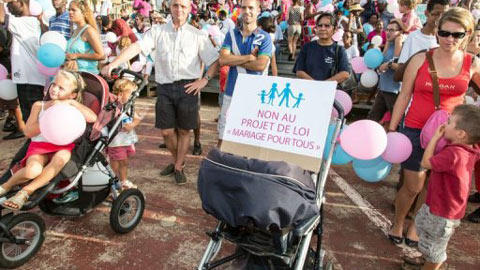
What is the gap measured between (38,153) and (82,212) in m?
0.62

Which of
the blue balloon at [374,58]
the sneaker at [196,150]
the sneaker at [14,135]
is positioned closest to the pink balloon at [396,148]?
the blue balloon at [374,58]

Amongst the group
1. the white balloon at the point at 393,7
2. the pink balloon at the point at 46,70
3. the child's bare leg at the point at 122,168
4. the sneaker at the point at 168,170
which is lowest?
the sneaker at the point at 168,170

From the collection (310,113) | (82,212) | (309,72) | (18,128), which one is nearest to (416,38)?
(309,72)

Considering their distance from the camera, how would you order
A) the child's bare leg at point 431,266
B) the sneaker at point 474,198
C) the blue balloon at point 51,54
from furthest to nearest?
the sneaker at point 474,198 → the blue balloon at point 51,54 → the child's bare leg at point 431,266

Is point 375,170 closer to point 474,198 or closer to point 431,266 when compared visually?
point 431,266

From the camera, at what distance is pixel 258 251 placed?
1788mm

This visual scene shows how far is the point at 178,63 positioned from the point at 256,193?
101 inches

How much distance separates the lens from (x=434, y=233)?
7.67 feet

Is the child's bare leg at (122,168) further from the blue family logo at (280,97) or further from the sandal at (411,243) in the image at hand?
the sandal at (411,243)

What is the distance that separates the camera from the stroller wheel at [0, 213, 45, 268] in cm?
240

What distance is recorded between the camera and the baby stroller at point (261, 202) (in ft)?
5.21

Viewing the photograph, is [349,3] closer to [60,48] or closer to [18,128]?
[60,48]

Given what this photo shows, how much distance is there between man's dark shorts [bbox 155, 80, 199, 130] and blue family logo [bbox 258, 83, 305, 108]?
1936 millimetres

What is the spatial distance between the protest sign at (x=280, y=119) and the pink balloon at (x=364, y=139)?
390 millimetres
